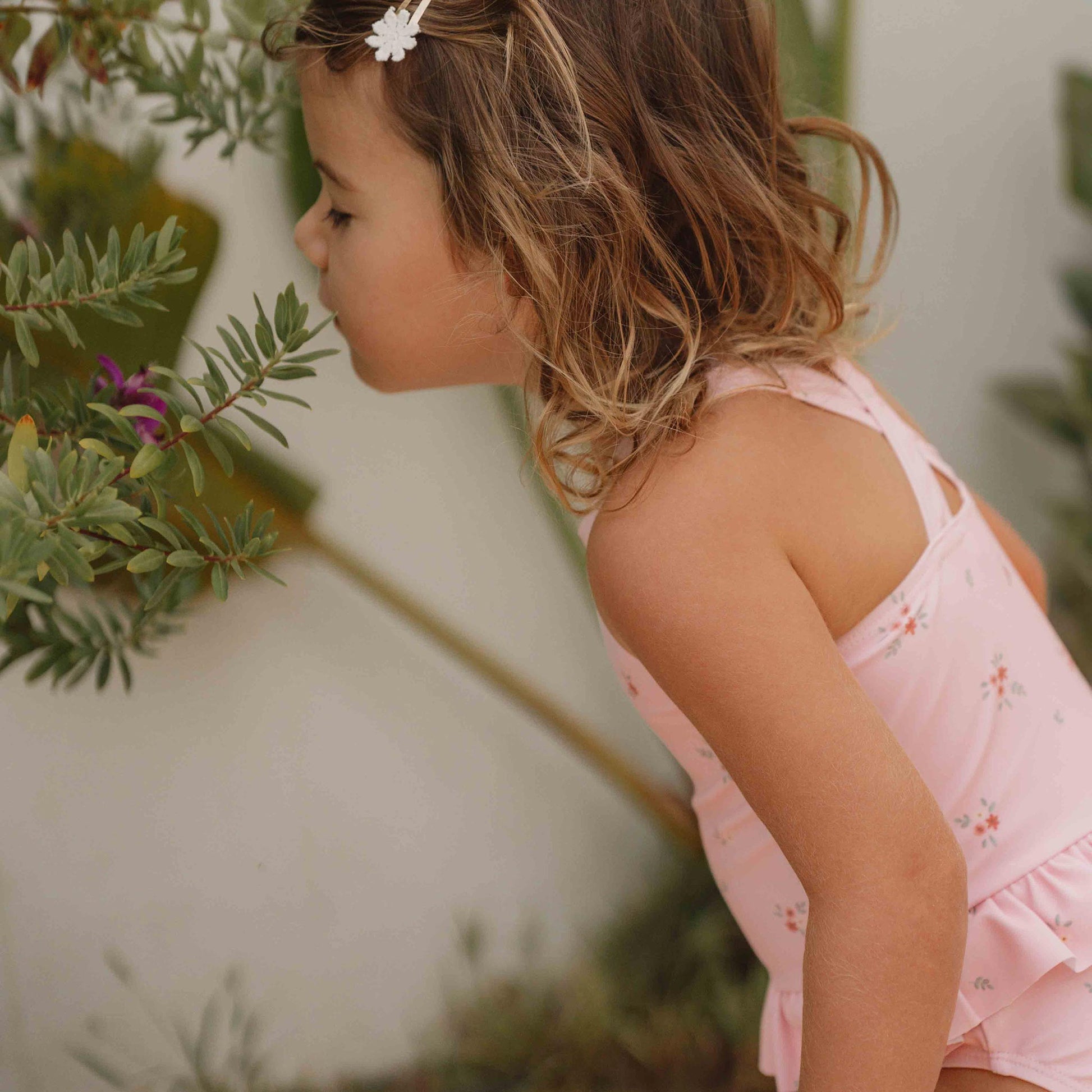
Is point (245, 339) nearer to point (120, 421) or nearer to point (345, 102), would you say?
point (120, 421)

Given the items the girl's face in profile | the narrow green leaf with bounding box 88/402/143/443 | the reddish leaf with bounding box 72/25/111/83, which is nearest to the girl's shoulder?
the girl's face in profile

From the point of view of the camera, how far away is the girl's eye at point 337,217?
2.28ft

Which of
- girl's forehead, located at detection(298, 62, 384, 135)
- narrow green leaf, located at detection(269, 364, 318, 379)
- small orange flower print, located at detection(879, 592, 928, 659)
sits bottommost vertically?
small orange flower print, located at detection(879, 592, 928, 659)

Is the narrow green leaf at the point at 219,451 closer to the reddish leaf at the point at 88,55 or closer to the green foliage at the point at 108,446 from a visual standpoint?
the green foliage at the point at 108,446

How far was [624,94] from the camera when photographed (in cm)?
65

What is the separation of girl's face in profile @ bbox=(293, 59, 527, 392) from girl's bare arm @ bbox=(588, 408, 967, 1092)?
201 millimetres

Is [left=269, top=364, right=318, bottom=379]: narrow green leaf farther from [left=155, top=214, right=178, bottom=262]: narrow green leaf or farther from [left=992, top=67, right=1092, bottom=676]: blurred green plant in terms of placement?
[left=992, top=67, right=1092, bottom=676]: blurred green plant

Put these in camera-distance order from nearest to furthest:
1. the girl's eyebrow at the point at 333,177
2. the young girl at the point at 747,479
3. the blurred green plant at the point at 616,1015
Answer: the young girl at the point at 747,479 → the girl's eyebrow at the point at 333,177 → the blurred green plant at the point at 616,1015

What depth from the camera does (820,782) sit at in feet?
1.86

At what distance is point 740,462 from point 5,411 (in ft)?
1.25

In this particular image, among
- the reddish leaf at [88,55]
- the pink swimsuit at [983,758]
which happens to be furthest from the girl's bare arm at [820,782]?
the reddish leaf at [88,55]

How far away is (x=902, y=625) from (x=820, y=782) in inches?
6.7

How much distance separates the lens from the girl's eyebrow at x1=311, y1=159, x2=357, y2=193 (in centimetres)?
67

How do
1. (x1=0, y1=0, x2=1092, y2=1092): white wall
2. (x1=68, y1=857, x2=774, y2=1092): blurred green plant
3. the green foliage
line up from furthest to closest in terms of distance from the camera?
(x1=68, y1=857, x2=774, y2=1092): blurred green plant, (x1=0, y1=0, x2=1092, y2=1092): white wall, the green foliage
